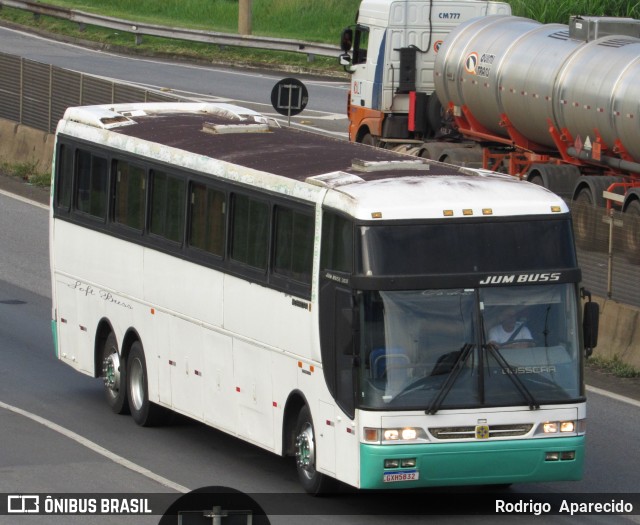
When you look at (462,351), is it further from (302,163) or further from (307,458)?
(302,163)

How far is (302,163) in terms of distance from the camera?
14305 millimetres

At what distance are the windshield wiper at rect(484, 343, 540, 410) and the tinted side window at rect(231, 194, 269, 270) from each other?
7.79 ft

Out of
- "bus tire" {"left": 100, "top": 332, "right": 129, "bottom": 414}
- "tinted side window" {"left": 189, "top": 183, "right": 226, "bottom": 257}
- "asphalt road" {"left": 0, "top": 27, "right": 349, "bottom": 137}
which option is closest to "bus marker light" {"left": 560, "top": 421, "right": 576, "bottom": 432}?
"tinted side window" {"left": 189, "top": 183, "right": 226, "bottom": 257}

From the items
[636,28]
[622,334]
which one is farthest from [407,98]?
[622,334]

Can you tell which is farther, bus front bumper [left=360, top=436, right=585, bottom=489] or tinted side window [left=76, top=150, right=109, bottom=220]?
tinted side window [left=76, top=150, right=109, bottom=220]

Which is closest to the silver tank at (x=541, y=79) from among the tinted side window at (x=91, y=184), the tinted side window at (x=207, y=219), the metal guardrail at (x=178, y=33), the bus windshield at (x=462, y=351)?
the tinted side window at (x=91, y=184)

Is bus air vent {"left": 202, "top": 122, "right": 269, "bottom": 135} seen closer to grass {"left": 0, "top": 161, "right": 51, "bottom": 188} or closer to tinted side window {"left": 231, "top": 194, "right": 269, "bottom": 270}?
tinted side window {"left": 231, "top": 194, "right": 269, "bottom": 270}

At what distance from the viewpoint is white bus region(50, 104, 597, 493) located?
12305 mm

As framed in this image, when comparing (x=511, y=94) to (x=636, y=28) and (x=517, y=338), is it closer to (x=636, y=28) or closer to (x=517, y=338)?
(x=636, y=28)

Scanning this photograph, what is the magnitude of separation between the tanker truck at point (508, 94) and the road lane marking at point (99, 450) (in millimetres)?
7175

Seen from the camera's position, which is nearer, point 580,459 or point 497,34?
point 580,459

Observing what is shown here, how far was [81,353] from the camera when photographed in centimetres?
1778

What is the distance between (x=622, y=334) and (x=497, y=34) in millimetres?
11999

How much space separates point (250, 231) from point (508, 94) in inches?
621
